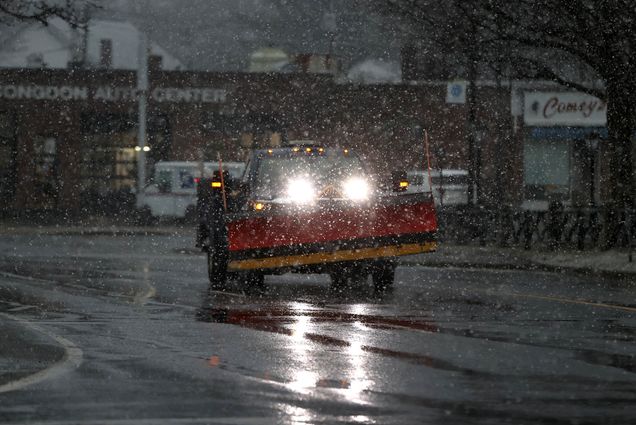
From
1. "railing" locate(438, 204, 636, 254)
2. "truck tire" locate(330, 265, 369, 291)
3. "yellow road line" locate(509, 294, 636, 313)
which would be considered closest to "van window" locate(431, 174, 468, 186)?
"railing" locate(438, 204, 636, 254)

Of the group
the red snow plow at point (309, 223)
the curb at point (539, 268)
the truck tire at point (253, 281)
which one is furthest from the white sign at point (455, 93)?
the truck tire at point (253, 281)

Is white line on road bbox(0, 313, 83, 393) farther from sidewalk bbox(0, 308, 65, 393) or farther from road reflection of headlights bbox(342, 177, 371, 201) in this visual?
road reflection of headlights bbox(342, 177, 371, 201)

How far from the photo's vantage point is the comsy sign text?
59.0 m

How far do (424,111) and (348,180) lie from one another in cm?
3882

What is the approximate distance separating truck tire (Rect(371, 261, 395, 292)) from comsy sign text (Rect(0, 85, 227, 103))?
129 ft

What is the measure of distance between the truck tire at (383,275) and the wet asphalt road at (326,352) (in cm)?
32

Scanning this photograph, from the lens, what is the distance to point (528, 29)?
2780cm

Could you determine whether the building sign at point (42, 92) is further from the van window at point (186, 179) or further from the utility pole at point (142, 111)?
the van window at point (186, 179)

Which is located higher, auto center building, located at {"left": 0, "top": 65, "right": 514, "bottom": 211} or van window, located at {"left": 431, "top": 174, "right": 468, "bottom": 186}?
auto center building, located at {"left": 0, "top": 65, "right": 514, "bottom": 211}

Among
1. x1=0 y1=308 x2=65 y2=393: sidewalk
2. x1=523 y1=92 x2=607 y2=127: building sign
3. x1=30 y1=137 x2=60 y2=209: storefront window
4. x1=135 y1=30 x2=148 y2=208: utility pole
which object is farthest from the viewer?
x1=30 y1=137 x2=60 y2=209: storefront window

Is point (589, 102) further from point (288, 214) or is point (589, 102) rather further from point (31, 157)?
point (288, 214)

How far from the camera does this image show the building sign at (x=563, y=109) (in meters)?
52.7

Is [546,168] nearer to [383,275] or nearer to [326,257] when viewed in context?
[383,275]

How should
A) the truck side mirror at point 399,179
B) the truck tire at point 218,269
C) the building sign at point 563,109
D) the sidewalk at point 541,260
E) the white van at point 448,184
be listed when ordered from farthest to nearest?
the building sign at point 563,109, the white van at point 448,184, the sidewalk at point 541,260, the truck side mirror at point 399,179, the truck tire at point 218,269
